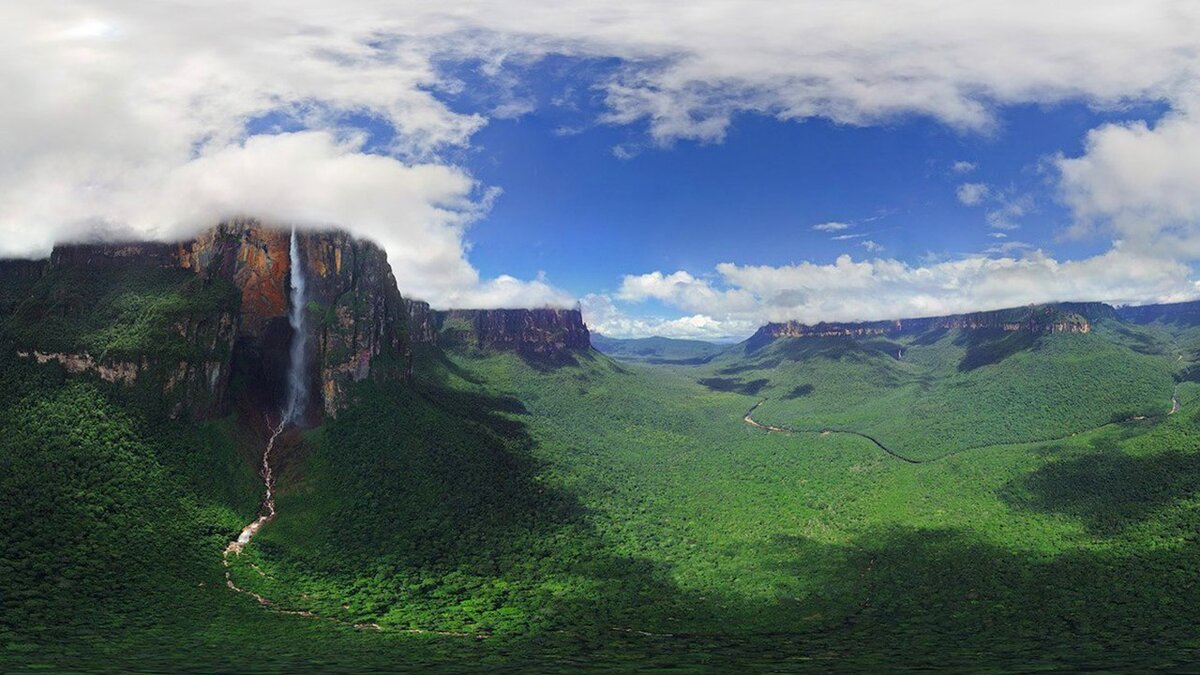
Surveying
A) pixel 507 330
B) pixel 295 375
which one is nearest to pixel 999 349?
pixel 507 330

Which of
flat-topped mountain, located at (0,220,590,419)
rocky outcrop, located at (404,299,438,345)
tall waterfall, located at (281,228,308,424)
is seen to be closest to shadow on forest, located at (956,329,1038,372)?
rocky outcrop, located at (404,299,438,345)

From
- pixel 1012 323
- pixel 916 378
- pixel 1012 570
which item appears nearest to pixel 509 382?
pixel 1012 570

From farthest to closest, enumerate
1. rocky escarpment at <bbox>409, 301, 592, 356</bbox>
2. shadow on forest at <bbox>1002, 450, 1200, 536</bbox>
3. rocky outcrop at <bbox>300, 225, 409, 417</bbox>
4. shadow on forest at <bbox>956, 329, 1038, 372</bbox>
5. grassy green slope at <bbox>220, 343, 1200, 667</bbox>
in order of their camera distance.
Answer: rocky escarpment at <bbox>409, 301, 592, 356</bbox>, shadow on forest at <bbox>956, 329, 1038, 372</bbox>, rocky outcrop at <bbox>300, 225, 409, 417</bbox>, shadow on forest at <bbox>1002, 450, 1200, 536</bbox>, grassy green slope at <bbox>220, 343, 1200, 667</bbox>

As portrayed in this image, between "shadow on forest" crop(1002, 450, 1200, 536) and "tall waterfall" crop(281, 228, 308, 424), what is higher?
"tall waterfall" crop(281, 228, 308, 424)

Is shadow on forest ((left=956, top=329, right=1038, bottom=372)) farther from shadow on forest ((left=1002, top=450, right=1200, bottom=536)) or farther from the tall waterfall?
the tall waterfall

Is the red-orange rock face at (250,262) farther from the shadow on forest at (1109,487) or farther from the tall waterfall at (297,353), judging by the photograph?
the shadow on forest at (1109,487)

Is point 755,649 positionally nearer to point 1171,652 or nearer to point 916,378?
point 1171,652
